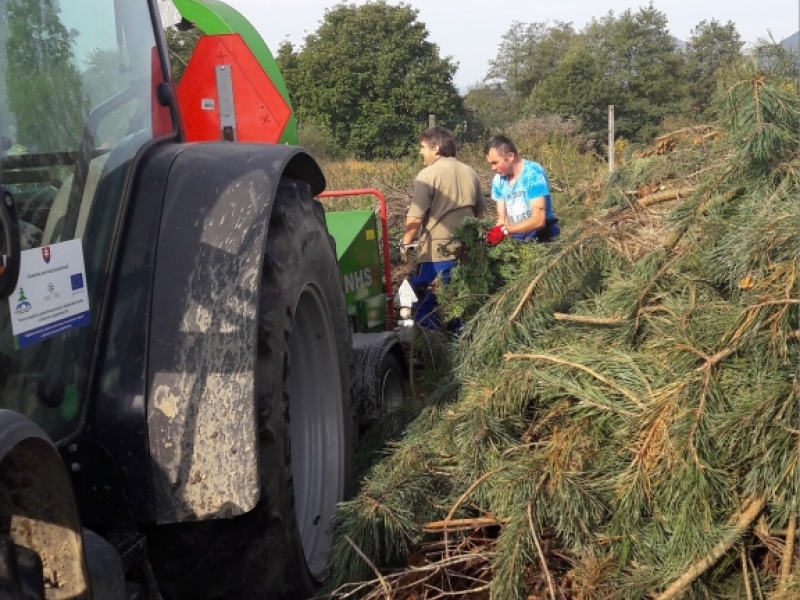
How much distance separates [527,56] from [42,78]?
166 ft

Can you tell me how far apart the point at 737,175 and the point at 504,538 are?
1.82 meters

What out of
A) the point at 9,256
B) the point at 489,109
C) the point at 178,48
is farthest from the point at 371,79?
the point at 9,256

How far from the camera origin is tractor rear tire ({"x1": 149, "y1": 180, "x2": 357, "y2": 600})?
228 cm

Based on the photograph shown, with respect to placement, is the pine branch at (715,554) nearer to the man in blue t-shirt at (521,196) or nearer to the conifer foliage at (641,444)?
the conifer foliage at (641,444)

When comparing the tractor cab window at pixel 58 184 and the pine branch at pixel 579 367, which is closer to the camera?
the tractor cab window at pixel 58 184

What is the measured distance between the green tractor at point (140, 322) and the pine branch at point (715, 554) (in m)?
0.99

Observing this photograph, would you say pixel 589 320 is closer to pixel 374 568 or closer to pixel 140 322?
pixel 374 568

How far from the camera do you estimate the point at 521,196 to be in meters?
6.21

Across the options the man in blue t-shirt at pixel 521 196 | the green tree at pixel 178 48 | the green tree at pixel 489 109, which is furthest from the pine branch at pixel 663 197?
the green tree at pixel 489 109

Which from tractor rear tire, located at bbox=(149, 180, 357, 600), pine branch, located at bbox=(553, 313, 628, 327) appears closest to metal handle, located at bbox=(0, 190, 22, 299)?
tractor rear tire, located at bbox=(149, 180, 357, 600)

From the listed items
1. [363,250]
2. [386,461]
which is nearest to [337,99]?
[363,250]

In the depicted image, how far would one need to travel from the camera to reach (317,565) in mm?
2762

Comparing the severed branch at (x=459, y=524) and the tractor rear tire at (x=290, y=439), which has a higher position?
the tractor rear tire at (x=290, y=439)

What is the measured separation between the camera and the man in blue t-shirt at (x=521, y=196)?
5996 millimetres
